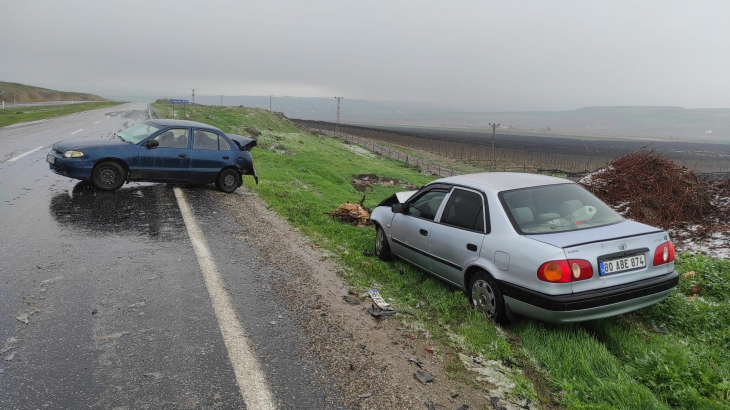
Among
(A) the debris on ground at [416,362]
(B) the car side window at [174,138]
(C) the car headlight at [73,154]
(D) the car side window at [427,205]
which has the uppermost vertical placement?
(B) the car side window at [174,138]

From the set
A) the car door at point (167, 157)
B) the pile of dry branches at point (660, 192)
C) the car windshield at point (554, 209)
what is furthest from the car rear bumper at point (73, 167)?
the pile of dry branches at point (660, 192)

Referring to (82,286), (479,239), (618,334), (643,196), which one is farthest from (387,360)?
(643,196)

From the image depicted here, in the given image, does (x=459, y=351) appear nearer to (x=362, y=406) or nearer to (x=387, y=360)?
(x=387, y=360)

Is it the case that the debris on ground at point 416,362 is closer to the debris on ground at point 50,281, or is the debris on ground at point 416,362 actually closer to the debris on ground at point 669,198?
the debris on ground at point 50,281

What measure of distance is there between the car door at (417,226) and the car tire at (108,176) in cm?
625

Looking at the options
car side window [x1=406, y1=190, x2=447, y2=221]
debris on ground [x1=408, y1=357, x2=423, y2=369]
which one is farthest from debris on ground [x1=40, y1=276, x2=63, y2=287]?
car side window [x1=406, y1=190, x2=447, y2=221]

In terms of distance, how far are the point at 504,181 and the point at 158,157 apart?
301 inches

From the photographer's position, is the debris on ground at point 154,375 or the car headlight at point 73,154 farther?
the car headlight at point 73,154

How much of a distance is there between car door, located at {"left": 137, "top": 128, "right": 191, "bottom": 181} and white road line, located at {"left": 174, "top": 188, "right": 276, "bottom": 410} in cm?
457

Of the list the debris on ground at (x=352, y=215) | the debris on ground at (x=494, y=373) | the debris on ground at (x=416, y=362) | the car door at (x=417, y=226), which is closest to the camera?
the debris on ground at (x=494, y=373)

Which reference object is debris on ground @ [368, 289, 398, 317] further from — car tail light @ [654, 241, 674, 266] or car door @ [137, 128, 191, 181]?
car door @ [137, 128, 191, 181]

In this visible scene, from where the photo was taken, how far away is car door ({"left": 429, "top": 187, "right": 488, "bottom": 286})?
5266 millimetres

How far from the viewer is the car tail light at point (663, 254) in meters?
4.79

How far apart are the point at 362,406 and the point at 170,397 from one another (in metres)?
1.27
